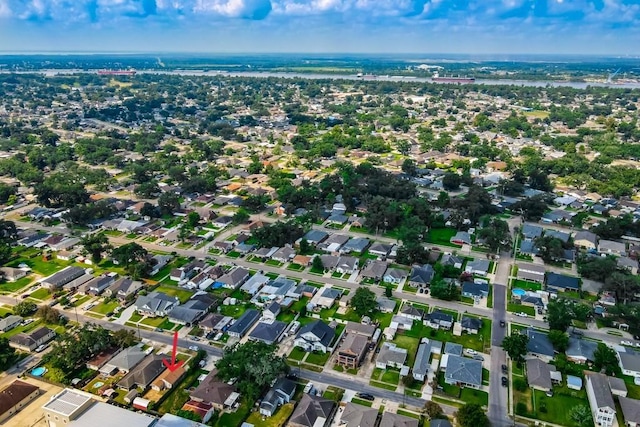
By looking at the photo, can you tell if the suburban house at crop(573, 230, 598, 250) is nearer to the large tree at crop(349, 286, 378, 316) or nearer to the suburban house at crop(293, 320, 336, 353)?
the large tree at crop(349, 286, 378, 316)

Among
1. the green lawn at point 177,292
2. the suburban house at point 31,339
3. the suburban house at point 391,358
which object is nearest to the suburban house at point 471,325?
the suburban house at point 391,358

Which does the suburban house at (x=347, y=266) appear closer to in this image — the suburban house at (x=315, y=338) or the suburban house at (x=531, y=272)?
the suburban house at (x=315, y=338)

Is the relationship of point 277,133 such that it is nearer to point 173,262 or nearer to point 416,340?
point 173,262

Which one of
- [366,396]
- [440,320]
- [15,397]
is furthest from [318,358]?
[15,397]

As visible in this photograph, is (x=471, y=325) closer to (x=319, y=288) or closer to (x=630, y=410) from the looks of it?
(x=630, y=410)

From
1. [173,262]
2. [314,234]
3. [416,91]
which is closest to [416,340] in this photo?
[314,234]
